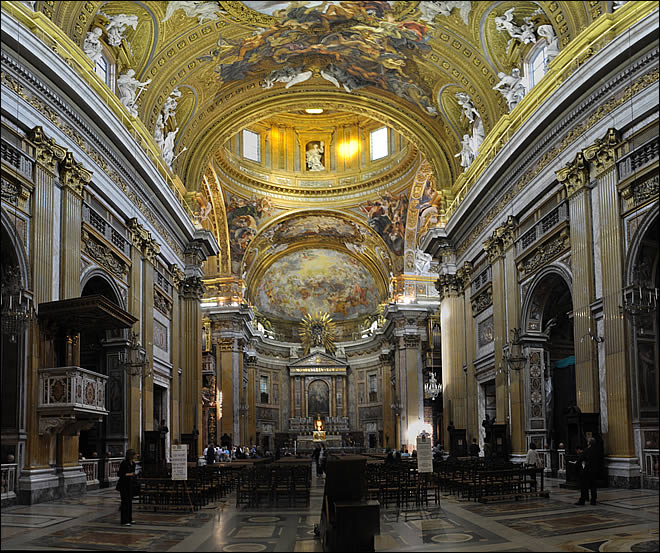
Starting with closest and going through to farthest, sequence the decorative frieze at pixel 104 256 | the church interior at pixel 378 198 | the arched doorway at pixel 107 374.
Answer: the church interior at pixel 378 198
the decorative frieze at pixel 104 256
the arched doorway at pixel 107 374

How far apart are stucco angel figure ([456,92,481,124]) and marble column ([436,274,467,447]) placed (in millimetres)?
5910

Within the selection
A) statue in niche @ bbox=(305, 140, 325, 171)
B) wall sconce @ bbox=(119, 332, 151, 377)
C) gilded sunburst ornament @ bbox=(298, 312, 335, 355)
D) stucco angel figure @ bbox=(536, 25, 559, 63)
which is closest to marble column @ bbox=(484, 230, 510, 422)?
stucco angel figure @ bbox=(536, 25, 559, 63)

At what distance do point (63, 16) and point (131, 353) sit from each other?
848cm

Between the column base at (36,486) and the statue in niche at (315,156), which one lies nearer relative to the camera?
the column base at (36,486)

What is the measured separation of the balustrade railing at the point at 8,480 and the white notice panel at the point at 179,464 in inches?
110

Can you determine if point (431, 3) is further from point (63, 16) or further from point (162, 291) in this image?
point (162, 291)

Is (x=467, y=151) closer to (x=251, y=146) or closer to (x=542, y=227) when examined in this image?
(x=542, y=227)

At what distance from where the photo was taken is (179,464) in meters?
13.6

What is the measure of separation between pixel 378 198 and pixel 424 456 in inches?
996

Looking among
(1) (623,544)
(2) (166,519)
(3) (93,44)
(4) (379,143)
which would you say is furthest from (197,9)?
(4) (379,143)

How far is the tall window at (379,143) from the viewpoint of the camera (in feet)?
127

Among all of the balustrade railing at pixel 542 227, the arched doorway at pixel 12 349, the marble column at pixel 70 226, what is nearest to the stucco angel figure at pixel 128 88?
the marble column at pixel 70 226

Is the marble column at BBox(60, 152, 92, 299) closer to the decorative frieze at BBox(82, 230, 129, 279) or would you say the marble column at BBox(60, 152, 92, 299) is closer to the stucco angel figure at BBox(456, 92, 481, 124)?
the decorative frieze at BBox(82, 230, 129, 279)

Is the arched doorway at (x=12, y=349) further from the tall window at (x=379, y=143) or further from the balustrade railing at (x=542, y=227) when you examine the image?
the tall window at (x=379, y=143)
